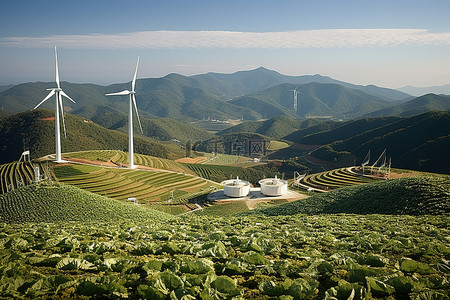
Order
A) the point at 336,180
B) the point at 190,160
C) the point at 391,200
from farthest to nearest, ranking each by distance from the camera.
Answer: the point at 190,160 < the point at 336,180 < the point at 391,200

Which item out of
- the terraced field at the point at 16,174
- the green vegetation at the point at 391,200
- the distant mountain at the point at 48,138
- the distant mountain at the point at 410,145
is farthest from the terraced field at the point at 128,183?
the distant mountain at the point at 410,145

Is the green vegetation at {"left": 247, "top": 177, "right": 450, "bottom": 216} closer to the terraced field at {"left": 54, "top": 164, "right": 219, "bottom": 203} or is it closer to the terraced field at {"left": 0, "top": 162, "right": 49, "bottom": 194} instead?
the terraced field at {"left": 54, "top": 164, "right": 219, "bottom": 203}

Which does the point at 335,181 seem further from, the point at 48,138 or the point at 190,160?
the point at 48,138

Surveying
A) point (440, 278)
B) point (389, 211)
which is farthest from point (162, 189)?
point (440, 278)

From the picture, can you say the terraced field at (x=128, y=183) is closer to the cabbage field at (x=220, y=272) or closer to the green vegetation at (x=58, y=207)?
the green vegetation at (x=58, y=207)

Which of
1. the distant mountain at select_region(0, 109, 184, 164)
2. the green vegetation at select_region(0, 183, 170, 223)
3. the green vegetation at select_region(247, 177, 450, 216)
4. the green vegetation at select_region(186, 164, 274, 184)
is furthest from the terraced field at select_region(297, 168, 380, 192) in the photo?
the distant mountain at select_region(0, 109, 184, 164)

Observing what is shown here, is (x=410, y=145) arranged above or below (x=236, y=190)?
above

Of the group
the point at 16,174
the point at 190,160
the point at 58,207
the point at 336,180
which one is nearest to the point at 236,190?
the point at 336,180
